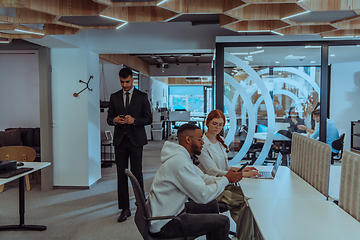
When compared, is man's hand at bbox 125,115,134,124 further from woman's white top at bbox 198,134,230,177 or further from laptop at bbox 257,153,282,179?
laptop at bbox 257,153,282,179

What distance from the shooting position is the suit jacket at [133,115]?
3699mm

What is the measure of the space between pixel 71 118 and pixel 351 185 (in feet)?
14.1

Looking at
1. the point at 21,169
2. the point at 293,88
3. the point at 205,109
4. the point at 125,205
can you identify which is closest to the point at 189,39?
the point at 293,88

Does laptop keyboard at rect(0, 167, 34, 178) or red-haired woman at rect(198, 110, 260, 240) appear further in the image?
laptop keyboard at rect(0, 167, 34, 178)

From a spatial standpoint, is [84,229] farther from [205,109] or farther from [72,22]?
[205,109]

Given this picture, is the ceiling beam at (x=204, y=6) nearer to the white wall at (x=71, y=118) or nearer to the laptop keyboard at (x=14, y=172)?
the laptop keyboard at (x=14, y=172)

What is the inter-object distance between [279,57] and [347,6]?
234 centimetres

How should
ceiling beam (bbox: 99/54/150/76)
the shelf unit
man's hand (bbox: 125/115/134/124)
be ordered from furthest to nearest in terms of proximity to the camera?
the shelf unit < ceiling beam (bbox: 99/54/150/76) < man's hand (bbox: 125/115/134/124)

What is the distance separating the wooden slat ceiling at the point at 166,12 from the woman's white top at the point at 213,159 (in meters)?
1.29

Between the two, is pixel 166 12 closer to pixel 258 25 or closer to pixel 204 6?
pixel 204 6

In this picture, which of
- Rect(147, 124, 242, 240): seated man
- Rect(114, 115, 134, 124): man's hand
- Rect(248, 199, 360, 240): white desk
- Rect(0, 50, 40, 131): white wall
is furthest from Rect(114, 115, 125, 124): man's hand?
Rect(0, 50, 40, 131): white wall

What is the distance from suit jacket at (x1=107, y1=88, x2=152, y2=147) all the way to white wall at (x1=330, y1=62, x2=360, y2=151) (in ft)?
22.7

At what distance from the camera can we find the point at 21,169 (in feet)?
9.94

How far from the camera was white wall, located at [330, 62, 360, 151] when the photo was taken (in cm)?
850
